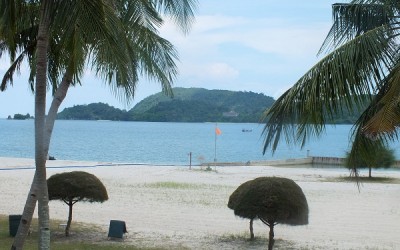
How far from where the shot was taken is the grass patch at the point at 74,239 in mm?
12153

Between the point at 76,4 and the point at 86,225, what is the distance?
29.7 ft

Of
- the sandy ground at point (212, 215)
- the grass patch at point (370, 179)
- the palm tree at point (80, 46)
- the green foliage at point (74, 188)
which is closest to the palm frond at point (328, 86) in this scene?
the palm tree at point (80, 46)

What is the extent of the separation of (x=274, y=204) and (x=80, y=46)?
5.19m

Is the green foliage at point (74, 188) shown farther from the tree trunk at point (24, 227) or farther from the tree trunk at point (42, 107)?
the tree trunk at point (42, 107)

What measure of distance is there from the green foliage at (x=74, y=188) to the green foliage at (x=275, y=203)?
10.9 feet

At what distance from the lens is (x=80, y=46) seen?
24.1 ft

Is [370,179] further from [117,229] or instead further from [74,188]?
[74,188]

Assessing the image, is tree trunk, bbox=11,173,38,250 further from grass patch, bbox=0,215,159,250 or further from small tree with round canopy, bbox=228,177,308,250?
small tree with round canopy, bbox=228,177,308,250

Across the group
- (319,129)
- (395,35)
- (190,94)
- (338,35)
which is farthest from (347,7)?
(190,94)

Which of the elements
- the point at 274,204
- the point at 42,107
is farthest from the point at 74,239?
the point at 42,107

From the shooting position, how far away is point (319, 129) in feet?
28.7

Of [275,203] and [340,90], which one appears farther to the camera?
[275,203]

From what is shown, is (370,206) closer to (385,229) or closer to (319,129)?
(385,229)

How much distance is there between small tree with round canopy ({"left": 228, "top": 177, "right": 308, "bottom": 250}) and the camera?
36.6 feet
